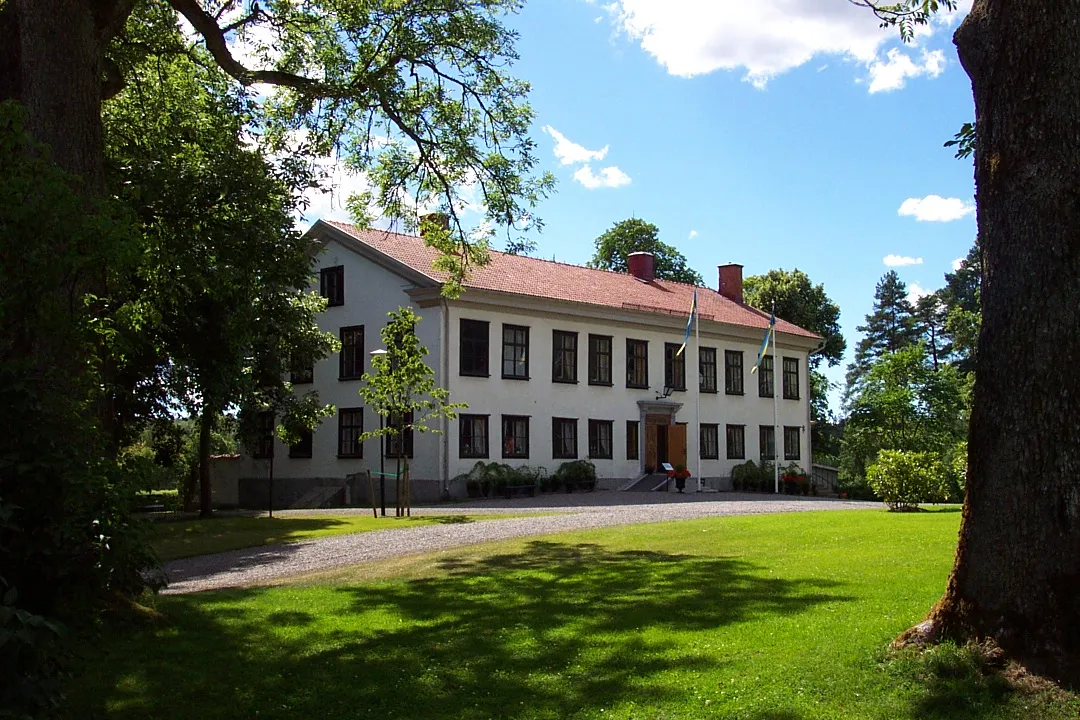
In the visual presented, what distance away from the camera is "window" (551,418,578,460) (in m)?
34.7

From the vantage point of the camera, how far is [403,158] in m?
17.9

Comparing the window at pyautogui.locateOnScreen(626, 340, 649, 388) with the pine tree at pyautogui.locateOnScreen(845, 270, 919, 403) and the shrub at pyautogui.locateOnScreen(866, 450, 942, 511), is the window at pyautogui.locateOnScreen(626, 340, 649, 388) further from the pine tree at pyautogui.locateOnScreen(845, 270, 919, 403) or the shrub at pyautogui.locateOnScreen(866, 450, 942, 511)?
the pine tree at pyautogui.locateOnScreen(845, 270, 919, 403)

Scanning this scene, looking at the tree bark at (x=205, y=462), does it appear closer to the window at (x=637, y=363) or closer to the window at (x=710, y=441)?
the window at (x=637, y=363)

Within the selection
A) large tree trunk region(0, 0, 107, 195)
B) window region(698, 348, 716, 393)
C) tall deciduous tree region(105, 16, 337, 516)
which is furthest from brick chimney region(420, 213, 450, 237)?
window region(698, 348, 716, 393)

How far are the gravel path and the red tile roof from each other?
32.5 feet

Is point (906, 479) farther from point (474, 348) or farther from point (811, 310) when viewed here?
point (811, 310)

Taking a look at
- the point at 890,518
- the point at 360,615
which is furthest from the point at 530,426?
the point at 360,615

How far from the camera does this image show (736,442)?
42.1 m

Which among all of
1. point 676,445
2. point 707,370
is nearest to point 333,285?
point 676,445

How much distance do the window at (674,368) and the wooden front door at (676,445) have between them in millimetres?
1679

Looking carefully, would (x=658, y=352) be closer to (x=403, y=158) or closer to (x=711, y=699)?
(x=403, y=158)

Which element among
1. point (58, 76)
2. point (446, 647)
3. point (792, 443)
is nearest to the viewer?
point (446, 647)

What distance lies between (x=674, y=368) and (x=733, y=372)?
13.6 ft

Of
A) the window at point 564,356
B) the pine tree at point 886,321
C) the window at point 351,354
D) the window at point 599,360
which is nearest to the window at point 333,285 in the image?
the window at point 351,354
